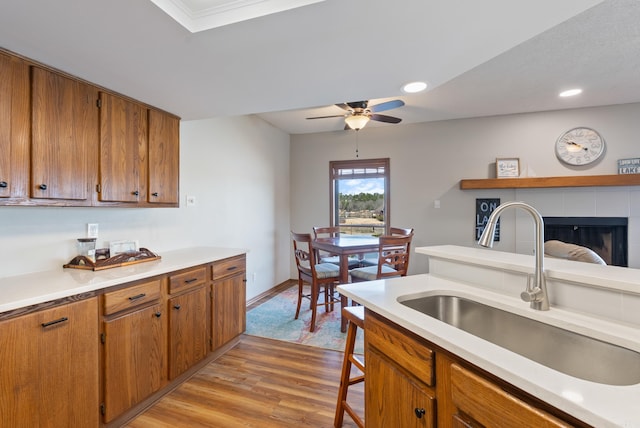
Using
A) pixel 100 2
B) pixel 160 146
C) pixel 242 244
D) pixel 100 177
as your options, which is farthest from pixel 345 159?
pixel 100 2

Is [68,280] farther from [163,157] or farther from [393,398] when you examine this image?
[393,398]

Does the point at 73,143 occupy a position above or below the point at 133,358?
above

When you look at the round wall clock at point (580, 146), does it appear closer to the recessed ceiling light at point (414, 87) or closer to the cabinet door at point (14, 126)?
the recessed ceiling light at point (414, 87)

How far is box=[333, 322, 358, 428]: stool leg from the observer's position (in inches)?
66.8

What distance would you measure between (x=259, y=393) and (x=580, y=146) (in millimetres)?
4828

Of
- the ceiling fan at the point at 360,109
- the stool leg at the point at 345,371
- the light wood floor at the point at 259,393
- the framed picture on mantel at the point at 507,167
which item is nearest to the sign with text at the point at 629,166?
the framed picture on mantel at the point at 507,167

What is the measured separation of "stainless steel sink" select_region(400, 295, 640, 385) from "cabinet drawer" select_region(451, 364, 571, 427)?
0.41 m

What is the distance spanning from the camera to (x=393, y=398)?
118 cm

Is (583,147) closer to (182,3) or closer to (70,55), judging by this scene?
(182,3)

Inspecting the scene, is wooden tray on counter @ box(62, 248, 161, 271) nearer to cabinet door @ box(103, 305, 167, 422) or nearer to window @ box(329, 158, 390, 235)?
cabinet door @ box(103, 305, 167, 422)

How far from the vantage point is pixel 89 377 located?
1568mm

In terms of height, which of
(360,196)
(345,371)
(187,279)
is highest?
(360,196)

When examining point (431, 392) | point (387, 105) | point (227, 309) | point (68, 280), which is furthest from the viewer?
point (387, 105)

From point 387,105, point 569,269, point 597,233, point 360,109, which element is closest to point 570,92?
point 597,233
